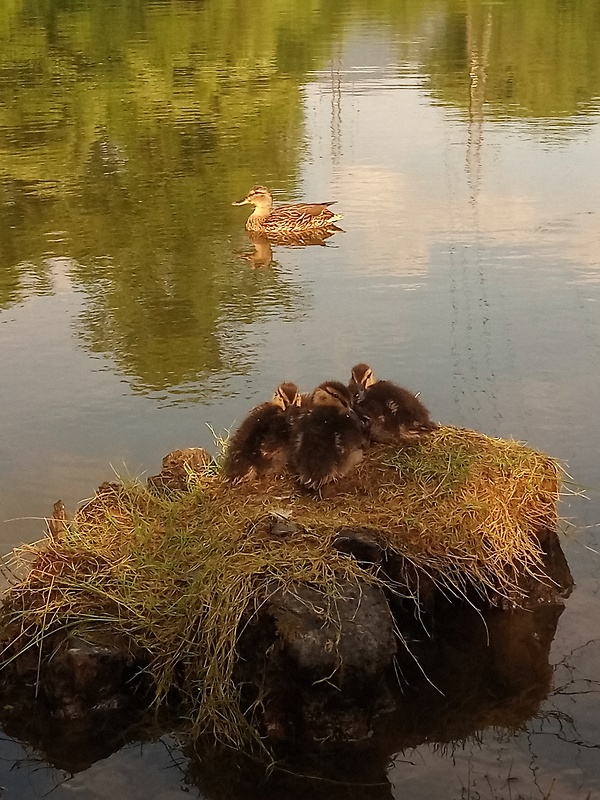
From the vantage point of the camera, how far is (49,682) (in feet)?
13.6

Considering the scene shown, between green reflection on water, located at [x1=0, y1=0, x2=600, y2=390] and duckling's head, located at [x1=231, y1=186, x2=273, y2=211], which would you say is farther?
duckling's head, located at [x1=231, y1=186, x2=273, y2=211]

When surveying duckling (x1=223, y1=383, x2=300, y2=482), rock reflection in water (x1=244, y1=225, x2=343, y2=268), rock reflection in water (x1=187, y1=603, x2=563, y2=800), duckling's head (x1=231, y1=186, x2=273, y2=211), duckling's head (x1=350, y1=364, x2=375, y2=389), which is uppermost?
duckling's head (x1=350, y1=364, x2=375, y2=389)

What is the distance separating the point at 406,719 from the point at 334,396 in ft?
5.27

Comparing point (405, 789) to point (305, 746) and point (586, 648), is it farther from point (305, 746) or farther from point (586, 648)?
point (586, 648)

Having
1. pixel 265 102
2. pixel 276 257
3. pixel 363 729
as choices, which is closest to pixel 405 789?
pixel 363 729

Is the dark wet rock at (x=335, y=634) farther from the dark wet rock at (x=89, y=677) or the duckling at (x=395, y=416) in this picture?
the duckling at (x=395, y=416)

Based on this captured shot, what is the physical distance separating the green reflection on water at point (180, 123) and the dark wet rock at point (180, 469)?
1878mm

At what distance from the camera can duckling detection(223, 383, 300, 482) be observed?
4.91m

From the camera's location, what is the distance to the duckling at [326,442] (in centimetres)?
471

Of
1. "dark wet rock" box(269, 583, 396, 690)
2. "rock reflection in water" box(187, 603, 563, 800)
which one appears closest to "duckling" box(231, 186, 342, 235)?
"rock reflection in water" box(187, 603, 563, 800)

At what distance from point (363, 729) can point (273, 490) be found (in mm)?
1232

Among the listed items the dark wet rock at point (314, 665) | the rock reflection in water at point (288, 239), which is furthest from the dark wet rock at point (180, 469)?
the rock reflection in water at point (288, 239)

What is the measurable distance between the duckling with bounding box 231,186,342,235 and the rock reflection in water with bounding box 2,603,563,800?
20.6 feet

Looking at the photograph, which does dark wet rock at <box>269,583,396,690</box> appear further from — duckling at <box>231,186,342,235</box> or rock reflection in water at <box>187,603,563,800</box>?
duckling at <box>231,186,342,235</box>
